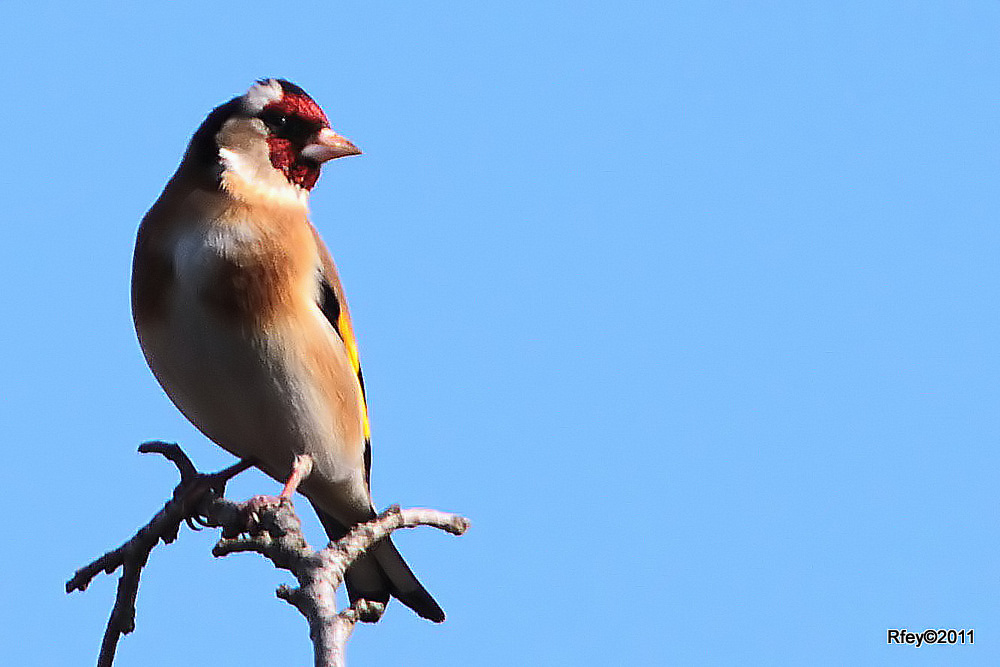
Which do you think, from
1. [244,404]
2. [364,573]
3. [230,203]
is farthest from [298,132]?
[364,573]

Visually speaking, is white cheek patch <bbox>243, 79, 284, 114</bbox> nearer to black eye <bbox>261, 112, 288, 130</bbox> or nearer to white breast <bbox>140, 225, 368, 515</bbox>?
black eye <bbox>261, 112, 288, 130</bbox>

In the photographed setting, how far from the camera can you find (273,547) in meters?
3.72

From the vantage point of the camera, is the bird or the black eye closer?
the bird

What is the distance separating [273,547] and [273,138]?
2393mm

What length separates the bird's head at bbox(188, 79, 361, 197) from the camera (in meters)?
5.49

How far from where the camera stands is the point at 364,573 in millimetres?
5848

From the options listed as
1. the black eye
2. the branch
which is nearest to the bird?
the black eye

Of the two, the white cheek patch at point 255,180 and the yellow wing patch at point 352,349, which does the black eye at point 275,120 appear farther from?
the yellow wing patch at point 352,349

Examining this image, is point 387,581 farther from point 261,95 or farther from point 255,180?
point 261,95

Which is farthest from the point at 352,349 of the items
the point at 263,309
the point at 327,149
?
the point at 327,149

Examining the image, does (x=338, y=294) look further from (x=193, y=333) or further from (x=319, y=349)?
(x=193, y=333)

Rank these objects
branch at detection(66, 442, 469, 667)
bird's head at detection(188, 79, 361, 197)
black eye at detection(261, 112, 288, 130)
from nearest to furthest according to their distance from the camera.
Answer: branch at detection(66, 442, 469, 667)
bird's head at detection(188, 79, 361, 197)
black eye at detection(261, 112, 288, 130)

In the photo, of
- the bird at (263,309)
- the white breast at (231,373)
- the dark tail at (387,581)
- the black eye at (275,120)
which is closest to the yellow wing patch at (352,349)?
the bird at (263,309)

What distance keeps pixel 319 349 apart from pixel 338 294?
14.3 inches
